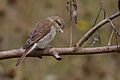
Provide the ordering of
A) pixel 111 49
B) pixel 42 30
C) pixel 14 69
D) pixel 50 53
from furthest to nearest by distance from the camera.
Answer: pixel 14 69, pixel 42 30, pixel 50 53, pixel 111 49

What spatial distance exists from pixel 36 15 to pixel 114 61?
1282 millimetres

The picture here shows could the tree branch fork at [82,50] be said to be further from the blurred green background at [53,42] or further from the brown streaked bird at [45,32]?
the blurred green background at [53,42]

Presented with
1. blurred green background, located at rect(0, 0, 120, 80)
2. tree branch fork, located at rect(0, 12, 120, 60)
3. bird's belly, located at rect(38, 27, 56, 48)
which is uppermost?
tree branch fork, located at rect(0, 12, 120, 60)

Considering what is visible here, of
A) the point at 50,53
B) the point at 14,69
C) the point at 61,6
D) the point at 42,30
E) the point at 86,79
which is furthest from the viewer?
the point at 61,6

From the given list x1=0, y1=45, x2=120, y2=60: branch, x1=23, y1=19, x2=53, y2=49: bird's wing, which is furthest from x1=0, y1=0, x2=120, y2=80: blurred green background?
x1=0, y1=45, x2=120, y2=60: branch

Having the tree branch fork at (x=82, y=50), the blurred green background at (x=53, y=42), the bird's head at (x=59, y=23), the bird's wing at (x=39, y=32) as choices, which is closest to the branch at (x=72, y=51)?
the tree branch fork at (x=82, y=50)

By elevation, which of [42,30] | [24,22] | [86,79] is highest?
[42,30]

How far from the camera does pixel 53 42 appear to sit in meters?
6.76

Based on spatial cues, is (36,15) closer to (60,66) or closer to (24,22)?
(24,22)

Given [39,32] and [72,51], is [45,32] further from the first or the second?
[72,51]

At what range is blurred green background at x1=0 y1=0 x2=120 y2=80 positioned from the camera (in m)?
6.48

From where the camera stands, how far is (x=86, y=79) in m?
6.92

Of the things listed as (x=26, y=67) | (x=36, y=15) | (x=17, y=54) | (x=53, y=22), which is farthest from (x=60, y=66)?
(x=17, y=54)

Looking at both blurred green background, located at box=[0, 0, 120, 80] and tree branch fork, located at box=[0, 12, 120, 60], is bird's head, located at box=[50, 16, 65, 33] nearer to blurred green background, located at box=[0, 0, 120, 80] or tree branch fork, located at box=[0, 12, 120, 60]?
tree branch fork, located at box=[0, 12, 120, 60]
